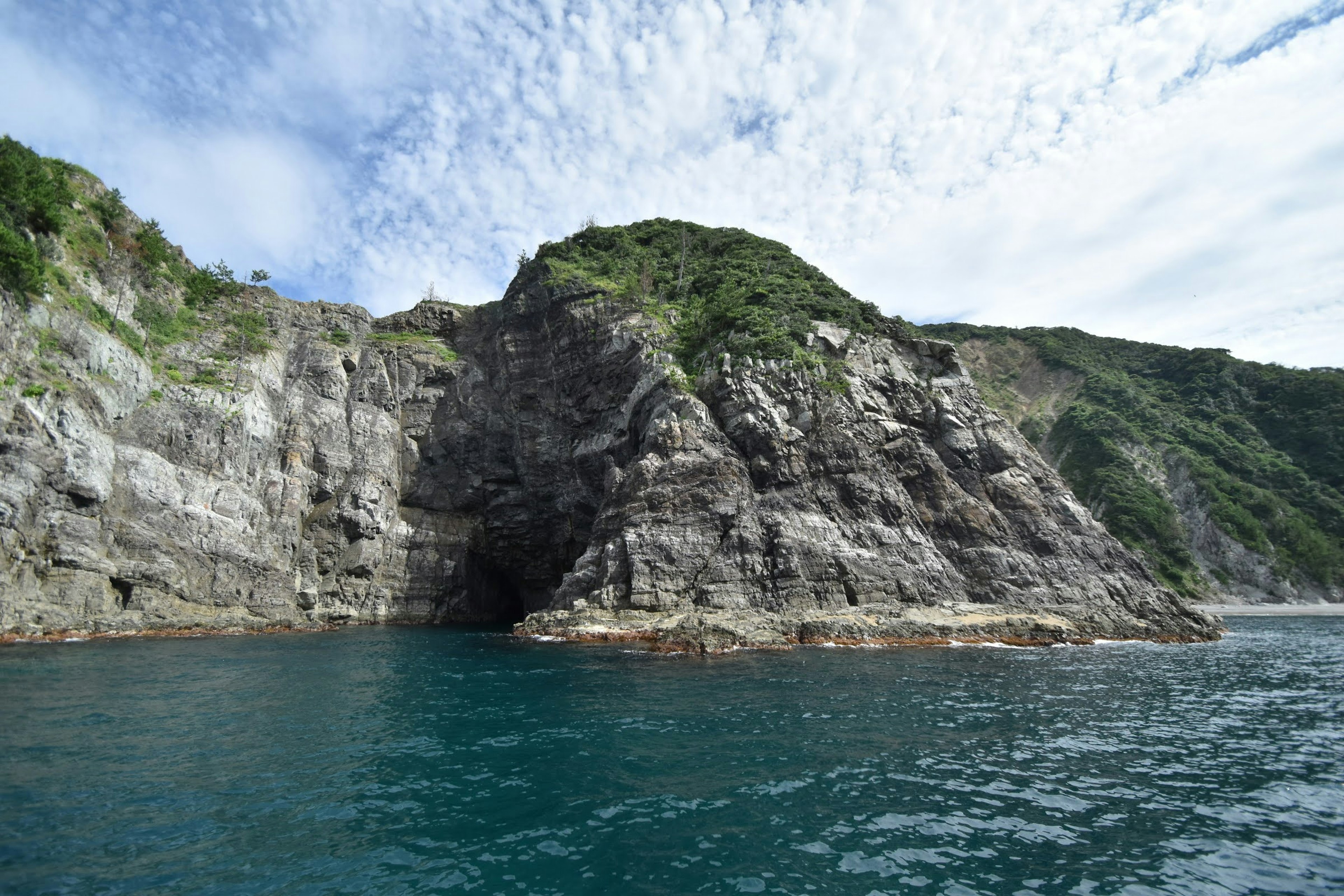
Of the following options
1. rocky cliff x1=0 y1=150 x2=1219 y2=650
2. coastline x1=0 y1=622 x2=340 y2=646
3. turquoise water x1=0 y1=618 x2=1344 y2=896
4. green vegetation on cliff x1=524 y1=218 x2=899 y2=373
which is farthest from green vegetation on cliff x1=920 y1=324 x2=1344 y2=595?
coastline x1=0 y1=622 x2=340 y2=646

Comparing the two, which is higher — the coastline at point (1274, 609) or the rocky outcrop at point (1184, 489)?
the rocky outcrop at point (1184, 489)

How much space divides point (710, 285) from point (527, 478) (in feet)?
88.7

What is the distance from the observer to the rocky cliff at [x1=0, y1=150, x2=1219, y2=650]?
33.9 m

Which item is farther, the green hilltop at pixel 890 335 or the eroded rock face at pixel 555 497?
the green hilltop at pixel 890 335

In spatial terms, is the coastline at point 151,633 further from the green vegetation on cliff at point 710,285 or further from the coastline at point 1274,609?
the coastline at point 1274,609

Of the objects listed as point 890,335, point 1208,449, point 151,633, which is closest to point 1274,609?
point 1208,449

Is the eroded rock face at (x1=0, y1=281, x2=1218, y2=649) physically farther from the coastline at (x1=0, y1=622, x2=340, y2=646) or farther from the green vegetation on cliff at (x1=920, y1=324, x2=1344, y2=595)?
the green vegetation on cliff at (x1=920, y1=324, x2=1344, y2=595)

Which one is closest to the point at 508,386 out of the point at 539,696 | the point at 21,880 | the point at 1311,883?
the point at 539,696

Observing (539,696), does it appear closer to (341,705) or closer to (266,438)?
(341,705)

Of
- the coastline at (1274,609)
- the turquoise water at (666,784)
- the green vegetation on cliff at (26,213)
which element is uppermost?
the green vegetation on cliff at (26,213)

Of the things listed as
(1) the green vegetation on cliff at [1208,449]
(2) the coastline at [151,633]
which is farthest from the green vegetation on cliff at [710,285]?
(1) the green vegetation on cliff at [1208,449]

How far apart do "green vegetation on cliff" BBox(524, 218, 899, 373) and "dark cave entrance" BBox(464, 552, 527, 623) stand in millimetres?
27806

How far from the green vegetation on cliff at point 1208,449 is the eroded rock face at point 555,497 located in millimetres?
48585

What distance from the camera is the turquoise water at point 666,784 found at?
7859 millimetres
